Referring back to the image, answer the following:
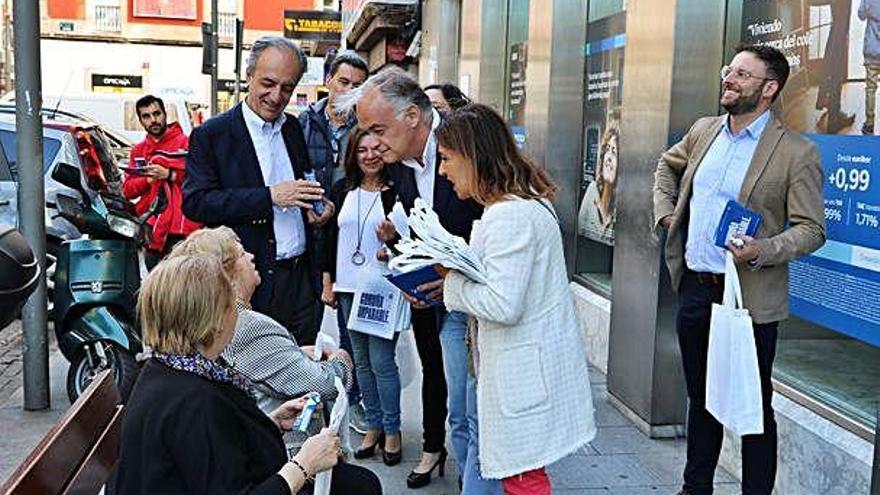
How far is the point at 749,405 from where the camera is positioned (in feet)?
11.4

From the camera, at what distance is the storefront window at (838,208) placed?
3.75 metres


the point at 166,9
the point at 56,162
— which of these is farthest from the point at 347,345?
the point at 166,9

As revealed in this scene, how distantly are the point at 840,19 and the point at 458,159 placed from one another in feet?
6.44

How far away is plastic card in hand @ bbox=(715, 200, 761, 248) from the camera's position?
11.1 ft

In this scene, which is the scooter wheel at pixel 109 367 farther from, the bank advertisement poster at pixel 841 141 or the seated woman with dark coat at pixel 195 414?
the bank advertisement poster at pixel 841 141

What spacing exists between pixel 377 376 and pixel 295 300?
81 centimetres

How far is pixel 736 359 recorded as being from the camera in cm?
347

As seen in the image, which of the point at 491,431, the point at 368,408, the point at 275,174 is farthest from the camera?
the point at 368,408

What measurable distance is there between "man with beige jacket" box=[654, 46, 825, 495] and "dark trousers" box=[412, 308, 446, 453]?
3.50ft

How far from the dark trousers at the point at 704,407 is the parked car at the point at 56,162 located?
4317 millimetres

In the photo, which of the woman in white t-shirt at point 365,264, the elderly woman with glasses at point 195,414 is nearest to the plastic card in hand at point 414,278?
the elderly woman with glasses at point 195,414

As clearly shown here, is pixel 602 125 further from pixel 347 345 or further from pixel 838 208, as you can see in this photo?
pixel 838 208

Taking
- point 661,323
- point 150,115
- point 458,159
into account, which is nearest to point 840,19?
point 661,323

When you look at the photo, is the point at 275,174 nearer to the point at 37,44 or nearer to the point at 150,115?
the point at 37,44
